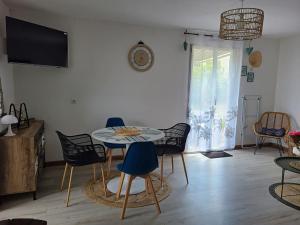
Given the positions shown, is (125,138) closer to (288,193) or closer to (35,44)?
(35,44)

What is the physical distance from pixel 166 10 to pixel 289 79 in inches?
128

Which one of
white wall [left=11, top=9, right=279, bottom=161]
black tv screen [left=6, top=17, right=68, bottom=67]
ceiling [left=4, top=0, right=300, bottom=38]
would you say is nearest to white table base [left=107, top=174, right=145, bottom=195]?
white wall [left=11, top=9, right=279, bottom=161]

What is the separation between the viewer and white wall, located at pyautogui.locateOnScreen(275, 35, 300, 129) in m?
4.70

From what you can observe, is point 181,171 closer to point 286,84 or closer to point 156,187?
point 156,187

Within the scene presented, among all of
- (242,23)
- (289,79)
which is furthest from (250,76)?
(242,23)

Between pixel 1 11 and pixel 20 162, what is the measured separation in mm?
1900

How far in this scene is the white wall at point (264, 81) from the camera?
4.94 metres

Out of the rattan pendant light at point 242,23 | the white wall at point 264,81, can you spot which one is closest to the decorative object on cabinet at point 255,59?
the white wall at point 264,81

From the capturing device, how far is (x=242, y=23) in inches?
93.7

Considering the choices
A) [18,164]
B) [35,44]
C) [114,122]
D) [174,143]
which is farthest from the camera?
[114,122]

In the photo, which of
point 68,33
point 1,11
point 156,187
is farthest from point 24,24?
point 156,187

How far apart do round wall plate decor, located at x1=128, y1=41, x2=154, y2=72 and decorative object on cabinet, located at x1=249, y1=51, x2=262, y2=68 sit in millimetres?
2150

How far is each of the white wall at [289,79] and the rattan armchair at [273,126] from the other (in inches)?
6.0

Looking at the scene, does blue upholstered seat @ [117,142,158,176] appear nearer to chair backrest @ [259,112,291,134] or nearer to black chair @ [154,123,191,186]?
black chair @ [154,123,191,186]
